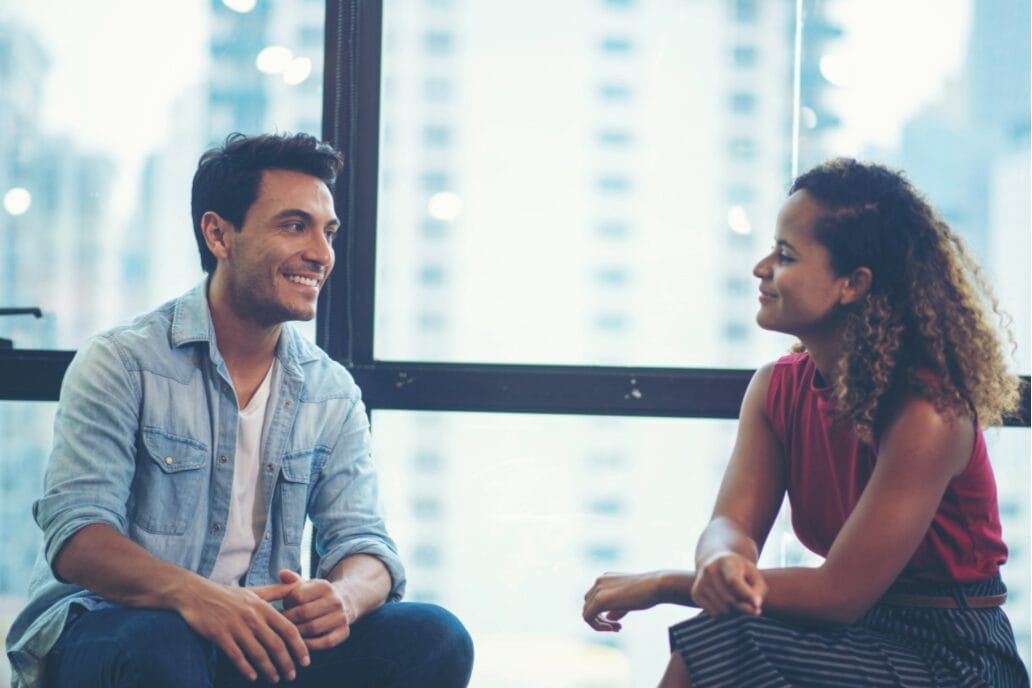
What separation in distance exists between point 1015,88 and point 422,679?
69.0 inches

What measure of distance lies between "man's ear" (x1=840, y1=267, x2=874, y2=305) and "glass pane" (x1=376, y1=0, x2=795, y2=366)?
23.3 inches

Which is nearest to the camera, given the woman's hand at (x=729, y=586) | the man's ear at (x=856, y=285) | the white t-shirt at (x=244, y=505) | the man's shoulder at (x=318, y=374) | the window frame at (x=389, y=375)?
the woman's hand at (x=729, y=586)

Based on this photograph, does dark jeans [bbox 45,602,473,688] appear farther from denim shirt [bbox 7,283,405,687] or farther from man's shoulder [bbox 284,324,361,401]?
man's shoulder [bbox 284,324,361,401]

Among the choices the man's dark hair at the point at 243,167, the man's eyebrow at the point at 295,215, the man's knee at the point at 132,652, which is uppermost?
the man's dark hair at the point at 243,167

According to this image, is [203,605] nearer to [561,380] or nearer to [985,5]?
[561,380]

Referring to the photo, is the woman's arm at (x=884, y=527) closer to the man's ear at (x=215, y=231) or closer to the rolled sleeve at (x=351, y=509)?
the rolled sleeve at (x=351, y=509)

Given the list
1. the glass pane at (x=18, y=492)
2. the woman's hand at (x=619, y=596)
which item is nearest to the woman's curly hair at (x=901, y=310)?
the woman's hand at (x=619, y=596)

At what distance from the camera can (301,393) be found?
191cm

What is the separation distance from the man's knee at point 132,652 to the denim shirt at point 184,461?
0.25 feet

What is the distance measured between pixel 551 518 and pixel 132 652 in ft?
3.34

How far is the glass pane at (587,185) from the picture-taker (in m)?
2.29

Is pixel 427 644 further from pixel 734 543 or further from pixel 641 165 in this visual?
pixel 641 165

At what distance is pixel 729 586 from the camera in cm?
147

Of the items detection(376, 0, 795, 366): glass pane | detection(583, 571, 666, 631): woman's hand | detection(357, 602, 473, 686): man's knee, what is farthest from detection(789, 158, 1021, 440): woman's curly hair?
detection(357, 602, 473, 686): man's knee
